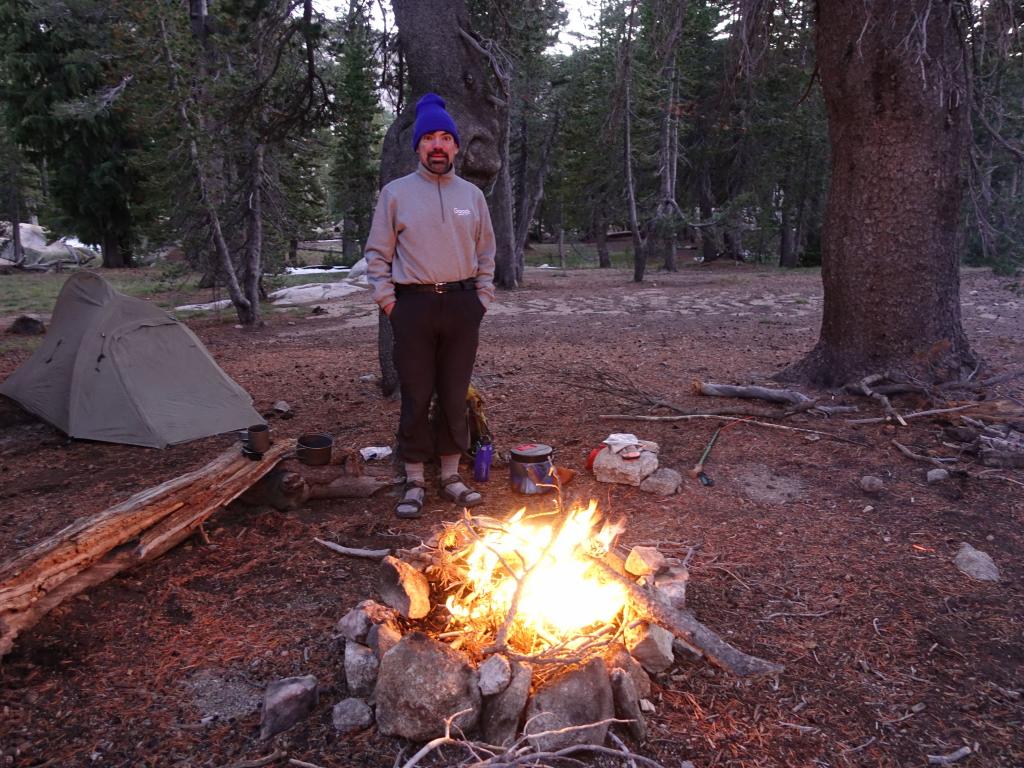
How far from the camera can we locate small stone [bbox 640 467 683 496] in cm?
443

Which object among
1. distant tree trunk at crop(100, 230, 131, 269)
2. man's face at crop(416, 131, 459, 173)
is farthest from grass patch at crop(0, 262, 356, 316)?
man's face at crop(416, 131, 459, 173)

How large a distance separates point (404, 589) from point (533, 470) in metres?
1.80

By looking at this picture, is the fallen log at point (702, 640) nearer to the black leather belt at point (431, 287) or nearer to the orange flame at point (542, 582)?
the orange flame at point (542, 582)

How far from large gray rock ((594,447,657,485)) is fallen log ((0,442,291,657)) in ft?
7.14

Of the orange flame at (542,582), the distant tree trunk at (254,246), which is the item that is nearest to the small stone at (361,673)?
the orange flame at (542,582)

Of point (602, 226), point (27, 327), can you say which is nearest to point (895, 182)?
point (27, 327)

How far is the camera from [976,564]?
11.1ft

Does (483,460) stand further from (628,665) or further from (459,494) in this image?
(628,665)

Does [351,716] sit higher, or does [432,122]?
[432,122]

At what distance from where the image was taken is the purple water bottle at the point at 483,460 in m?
4.68

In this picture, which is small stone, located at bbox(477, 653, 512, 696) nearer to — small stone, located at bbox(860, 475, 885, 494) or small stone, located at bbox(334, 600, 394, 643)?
small stone, located at bbox(334, 600, 394, 643)

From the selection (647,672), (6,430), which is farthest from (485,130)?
(6,430)

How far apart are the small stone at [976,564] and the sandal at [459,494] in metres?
2.62

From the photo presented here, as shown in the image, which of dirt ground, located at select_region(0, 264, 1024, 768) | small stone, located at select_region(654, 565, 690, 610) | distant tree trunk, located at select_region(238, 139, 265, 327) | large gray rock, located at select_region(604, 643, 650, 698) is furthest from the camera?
distant tree trunk, located at select_region(238, 139, 265, 327)
